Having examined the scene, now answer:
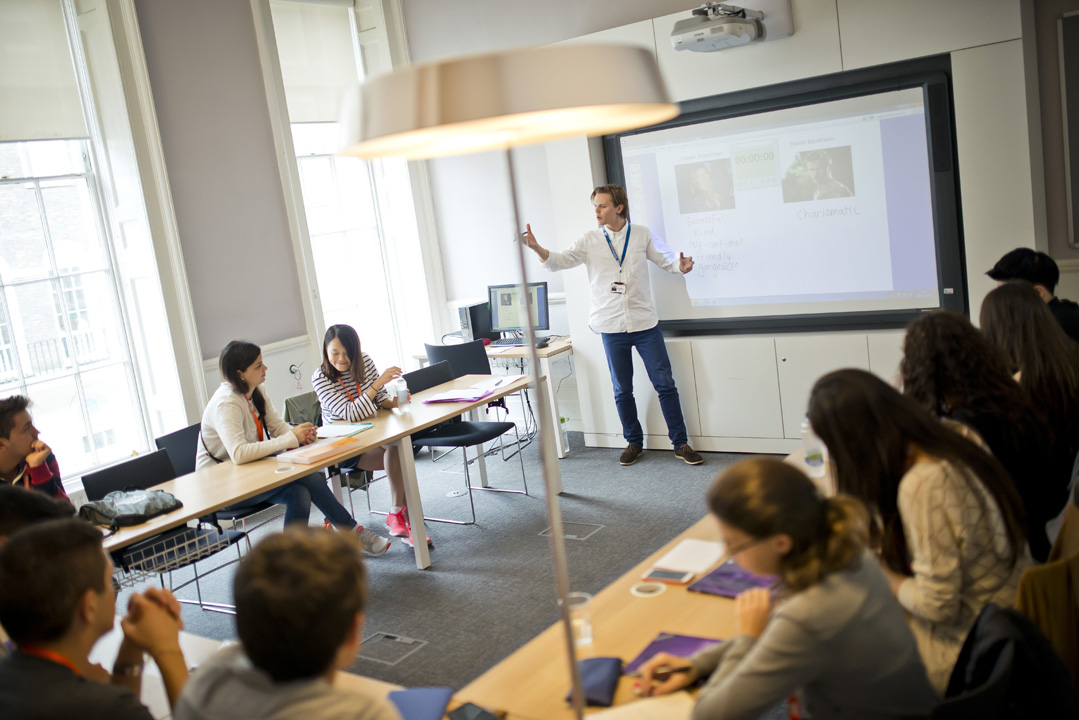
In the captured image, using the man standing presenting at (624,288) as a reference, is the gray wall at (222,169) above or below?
above

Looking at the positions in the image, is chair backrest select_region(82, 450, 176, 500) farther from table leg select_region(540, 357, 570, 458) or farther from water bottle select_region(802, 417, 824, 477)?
water bottle select_region(802, 417, 824, 477)

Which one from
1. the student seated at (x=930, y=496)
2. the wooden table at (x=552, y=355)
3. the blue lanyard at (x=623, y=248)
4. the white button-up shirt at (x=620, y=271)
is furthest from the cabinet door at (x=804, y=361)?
the student seated at (x=930, y=496)

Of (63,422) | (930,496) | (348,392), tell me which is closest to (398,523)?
(348,392)

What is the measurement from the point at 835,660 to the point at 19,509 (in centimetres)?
208

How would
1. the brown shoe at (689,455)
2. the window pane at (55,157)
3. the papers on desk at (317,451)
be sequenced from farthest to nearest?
the brown shoe at (689,455) → the window pane at (55,157) → the papers on desk at (317,451)

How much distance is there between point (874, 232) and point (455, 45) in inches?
142

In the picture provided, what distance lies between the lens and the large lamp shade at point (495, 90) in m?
1.22

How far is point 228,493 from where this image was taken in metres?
3.77

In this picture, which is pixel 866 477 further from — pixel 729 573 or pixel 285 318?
pixel 285 318

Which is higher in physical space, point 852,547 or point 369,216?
point 369,216

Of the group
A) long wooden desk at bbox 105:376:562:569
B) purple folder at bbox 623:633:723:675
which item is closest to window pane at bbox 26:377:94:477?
long wooden desk at bbox 105:376:562:569

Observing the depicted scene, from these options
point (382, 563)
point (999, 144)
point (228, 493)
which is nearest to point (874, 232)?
point (999, 144)

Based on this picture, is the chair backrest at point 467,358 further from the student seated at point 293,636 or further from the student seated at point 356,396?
the student seated at point 293,636

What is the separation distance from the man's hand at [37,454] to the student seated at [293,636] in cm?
272
